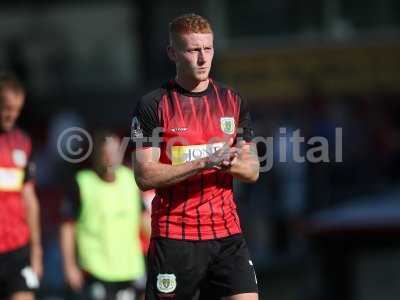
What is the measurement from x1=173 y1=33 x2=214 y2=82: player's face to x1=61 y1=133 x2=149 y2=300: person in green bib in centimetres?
270

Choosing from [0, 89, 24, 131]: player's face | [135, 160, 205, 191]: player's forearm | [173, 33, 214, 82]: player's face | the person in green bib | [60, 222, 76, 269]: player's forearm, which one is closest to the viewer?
[135, 160, 205, 191]: player's forearm

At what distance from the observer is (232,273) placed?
6.08m

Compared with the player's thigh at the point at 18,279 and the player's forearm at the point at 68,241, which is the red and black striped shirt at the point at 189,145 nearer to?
the player's thigh at the point at 18,279

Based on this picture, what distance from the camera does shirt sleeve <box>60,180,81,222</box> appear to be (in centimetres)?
877

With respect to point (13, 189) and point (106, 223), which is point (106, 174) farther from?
point (13, 189)

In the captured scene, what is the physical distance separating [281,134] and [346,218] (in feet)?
6.36

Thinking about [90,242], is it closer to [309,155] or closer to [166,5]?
[309,155]

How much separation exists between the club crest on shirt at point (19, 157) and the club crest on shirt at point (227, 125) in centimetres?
245

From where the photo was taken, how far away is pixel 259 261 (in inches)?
579

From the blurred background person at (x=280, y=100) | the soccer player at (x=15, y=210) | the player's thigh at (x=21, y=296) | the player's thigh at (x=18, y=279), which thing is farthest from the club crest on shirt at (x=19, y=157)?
the blurred background person at (x=280, y=100)

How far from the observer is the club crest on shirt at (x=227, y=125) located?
606 centimetres

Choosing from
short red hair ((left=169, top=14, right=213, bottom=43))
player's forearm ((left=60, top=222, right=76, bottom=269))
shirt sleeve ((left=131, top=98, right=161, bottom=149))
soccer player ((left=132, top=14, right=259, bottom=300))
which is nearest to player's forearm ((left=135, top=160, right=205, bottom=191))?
soccer player ((left=132, top=14, right=259, bottom=300))

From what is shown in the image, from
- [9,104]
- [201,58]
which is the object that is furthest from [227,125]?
[9,104]

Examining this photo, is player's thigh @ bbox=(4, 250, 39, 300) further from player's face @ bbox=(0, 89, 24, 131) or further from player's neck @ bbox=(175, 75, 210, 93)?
player's neck @ bbox=(175, 75, 210, 93)
